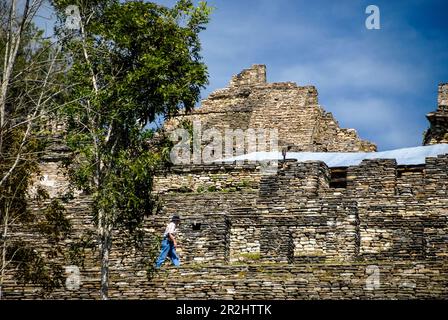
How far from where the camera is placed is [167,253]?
28328 millimetres

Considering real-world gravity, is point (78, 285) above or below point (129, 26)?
below

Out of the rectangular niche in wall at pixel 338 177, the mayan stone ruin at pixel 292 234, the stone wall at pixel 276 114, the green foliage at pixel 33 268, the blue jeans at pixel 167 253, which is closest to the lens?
the mayan stone ruin at pixel 292 234

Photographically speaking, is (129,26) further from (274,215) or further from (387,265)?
(387,265)

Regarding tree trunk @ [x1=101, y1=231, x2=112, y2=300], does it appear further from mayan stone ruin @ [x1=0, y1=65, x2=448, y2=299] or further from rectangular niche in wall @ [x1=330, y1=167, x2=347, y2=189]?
rectangular niche in wall @ [x1=330, y1=167, x2=347, y2=189]

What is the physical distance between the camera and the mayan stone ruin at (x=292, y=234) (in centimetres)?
2617

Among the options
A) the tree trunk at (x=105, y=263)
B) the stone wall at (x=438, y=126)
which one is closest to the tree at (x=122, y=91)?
the tree trunk at (x=105, y=263)

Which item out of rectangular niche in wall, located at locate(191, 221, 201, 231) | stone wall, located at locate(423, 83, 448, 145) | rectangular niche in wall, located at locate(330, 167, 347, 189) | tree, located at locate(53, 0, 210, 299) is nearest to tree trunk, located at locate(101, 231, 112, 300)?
tree, located at locate(53, 0, 210, 299)

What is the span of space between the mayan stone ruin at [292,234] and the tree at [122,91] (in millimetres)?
897

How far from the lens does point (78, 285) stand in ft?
90.4

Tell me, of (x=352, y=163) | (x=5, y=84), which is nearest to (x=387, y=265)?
(x=5, y=84)

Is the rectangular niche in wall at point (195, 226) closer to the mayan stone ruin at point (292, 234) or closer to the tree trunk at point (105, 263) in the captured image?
the mayan stone ruin at point (292, 234)

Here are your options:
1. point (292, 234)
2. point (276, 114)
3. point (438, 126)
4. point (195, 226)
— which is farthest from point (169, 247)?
point (276, 114)
